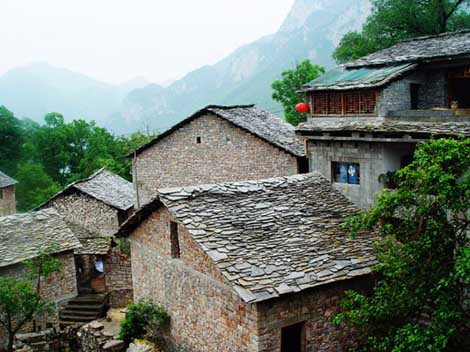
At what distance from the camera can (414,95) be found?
→ 1480 cm

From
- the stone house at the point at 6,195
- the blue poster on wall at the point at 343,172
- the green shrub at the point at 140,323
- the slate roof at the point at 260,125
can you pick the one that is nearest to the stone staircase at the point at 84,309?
the green shrub at the point at 140,323

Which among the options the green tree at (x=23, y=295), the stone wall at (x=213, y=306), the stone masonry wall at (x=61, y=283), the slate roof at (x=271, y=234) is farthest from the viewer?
the stone masonry wall at (x=61, y=283)

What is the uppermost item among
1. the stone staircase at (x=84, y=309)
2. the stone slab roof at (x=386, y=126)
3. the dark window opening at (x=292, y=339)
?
the stone slab roof at (x=386, y=126)

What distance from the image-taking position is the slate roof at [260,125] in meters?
17.8

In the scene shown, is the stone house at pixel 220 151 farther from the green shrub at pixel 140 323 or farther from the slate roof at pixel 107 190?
the green shrub at pixel 140 323

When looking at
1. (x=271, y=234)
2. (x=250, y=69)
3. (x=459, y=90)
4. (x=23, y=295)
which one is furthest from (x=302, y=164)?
(x=250, y=69)

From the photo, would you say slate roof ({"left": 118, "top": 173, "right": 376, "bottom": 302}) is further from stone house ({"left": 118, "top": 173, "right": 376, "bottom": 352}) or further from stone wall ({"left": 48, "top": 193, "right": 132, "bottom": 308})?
stone wall ({"left": 48, "top": 193, "right": 132, "bottom": 308})

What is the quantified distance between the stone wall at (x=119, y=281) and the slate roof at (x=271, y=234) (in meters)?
7.80

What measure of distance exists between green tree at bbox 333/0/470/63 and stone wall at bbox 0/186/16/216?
26920mm

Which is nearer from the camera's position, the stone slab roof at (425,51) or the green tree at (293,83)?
the stone slab roof at (425,51)

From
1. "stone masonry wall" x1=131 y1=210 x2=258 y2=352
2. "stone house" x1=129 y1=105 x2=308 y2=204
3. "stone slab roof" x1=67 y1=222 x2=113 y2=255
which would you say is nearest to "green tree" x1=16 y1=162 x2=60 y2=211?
"stone slab roof" x1=67 y1=222 x2=113 y2=255

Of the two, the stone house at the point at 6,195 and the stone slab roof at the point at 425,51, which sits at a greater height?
the stone slab roof at the point at 425,51

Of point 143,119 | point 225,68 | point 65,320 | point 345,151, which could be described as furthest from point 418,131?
point 225,68

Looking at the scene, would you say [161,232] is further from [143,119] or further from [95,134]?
[143,119]
